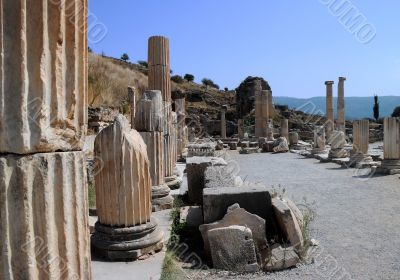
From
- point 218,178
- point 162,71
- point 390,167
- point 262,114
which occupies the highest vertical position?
point 162,71

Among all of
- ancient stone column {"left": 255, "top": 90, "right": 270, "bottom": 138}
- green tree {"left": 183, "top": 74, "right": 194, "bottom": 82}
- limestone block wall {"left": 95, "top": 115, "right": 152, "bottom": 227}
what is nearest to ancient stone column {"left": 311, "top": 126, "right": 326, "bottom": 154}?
ancient stone column {"left": 255, "top": 90, "right": 270, "bottom": 138}

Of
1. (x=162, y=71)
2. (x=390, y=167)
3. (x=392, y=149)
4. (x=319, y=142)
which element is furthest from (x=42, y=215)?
(x=319, y=142)

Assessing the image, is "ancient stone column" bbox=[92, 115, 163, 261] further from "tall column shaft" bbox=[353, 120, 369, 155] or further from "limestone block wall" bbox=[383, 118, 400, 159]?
"tall column shaft" bbox=[353, 120, 369, 155]

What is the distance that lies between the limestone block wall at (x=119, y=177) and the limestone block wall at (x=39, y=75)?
284 centimetres

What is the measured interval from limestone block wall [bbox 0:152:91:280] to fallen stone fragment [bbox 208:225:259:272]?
3.37 meters


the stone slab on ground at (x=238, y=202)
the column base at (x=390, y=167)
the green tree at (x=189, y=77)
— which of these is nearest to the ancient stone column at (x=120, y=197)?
the stone slab on ground at (x=238, y=202)

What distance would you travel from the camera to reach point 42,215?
6.91 ft

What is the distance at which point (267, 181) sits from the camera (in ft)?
45.1

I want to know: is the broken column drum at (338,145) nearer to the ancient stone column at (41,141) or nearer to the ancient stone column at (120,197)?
the ancient stone column at (120,197)

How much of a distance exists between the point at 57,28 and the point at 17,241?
1.16 metres

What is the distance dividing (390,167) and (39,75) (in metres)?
15.4

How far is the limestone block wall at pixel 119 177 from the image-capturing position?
5129 millimetres

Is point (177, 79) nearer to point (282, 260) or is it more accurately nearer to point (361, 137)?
point (361, 137)

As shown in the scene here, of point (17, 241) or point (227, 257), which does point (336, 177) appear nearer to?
point (227, 257)
